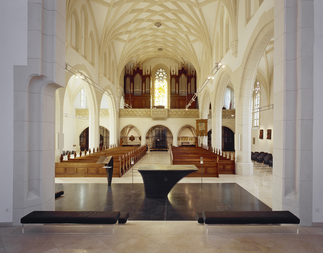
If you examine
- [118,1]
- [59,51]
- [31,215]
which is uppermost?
[118,1]

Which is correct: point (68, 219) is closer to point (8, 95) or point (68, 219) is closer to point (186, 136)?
point (8, 95)

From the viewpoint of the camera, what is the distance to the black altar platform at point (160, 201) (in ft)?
15.9

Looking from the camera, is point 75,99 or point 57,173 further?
point 75,99

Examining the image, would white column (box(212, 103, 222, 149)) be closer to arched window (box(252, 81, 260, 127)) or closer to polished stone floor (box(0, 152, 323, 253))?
arched window (box(252, 81, 260, 127))

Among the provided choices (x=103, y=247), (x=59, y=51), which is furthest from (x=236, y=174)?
(x=59, y=51)

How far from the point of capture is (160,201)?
219 inches

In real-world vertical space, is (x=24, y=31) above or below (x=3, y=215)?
above

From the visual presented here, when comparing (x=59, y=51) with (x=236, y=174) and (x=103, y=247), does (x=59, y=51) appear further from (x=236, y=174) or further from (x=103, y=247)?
(x=236, y=174)

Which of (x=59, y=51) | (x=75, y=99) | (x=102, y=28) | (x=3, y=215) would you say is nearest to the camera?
(x=3, y=215)

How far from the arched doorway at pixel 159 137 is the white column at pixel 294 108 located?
20.2 metres

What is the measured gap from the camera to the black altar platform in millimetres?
4855

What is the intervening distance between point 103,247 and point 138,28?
17.5 m

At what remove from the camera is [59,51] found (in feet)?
13.4

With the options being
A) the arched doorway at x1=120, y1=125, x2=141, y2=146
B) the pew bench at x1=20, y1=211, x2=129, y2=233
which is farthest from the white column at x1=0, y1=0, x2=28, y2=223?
the arched doorway at x1=120, y1=125, x2=141, y2=146
